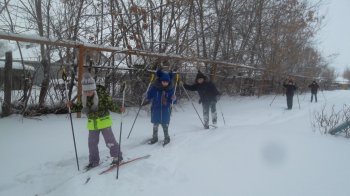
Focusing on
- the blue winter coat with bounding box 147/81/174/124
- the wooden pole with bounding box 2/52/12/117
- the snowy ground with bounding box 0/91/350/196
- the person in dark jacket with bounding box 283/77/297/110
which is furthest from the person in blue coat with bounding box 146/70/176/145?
the person in dark jacket with bounding box 283/77/297/110

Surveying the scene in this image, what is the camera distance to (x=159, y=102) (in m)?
6.83

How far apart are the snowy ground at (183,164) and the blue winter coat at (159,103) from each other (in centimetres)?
57

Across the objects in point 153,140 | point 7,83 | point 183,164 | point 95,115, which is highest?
point 7,83

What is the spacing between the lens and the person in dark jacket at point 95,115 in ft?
17.2

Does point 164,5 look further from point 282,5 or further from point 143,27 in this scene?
point 282,5

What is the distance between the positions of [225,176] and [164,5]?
714 centimetres

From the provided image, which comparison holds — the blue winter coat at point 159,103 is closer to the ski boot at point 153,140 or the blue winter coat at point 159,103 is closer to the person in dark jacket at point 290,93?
the ski boot at point 153,140

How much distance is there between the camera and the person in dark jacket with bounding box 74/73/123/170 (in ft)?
17.2

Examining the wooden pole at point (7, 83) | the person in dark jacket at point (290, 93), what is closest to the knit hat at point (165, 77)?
the wooden pole at point (7, 83)

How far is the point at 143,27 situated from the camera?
1082 cm

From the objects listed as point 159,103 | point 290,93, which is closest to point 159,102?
point 159,103

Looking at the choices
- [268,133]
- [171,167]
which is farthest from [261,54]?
[171,167]

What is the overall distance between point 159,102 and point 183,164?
194cm

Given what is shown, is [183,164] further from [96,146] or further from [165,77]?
[165,77]
